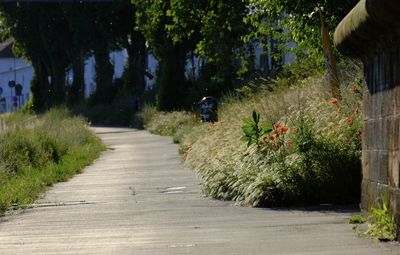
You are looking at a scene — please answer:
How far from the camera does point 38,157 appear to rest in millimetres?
25047

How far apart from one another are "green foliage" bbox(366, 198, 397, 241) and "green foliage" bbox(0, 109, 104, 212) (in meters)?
6.69

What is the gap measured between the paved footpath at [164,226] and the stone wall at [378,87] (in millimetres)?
573

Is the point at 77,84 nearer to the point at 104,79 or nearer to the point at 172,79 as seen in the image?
the point at 104,79

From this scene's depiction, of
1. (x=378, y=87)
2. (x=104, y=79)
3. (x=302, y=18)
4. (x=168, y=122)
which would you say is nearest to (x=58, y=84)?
(x=104, y=79)

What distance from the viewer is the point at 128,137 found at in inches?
1673

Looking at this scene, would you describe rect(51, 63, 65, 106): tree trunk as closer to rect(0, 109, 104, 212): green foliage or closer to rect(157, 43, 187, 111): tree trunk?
rect(157, 43, 187, 111): tree trunk

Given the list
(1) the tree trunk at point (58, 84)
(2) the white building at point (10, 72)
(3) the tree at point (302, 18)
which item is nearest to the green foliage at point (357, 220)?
(3) the tree at point (302, 18)

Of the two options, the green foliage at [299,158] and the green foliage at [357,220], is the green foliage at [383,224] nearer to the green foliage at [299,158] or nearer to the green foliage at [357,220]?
the green foliage at [357,220]

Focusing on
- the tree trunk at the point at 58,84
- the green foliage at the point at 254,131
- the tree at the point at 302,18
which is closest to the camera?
the green foliage at the point at 254,131

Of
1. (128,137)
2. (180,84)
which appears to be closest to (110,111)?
(180,84)

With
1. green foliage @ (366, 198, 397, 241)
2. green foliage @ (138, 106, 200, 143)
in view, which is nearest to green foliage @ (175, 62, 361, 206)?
green foliage @ (366, 198, 397, 241)

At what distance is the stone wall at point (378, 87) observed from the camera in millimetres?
9469

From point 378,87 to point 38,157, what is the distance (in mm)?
15661

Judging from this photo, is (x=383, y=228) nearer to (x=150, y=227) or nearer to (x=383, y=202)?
(x=383, y=202)
